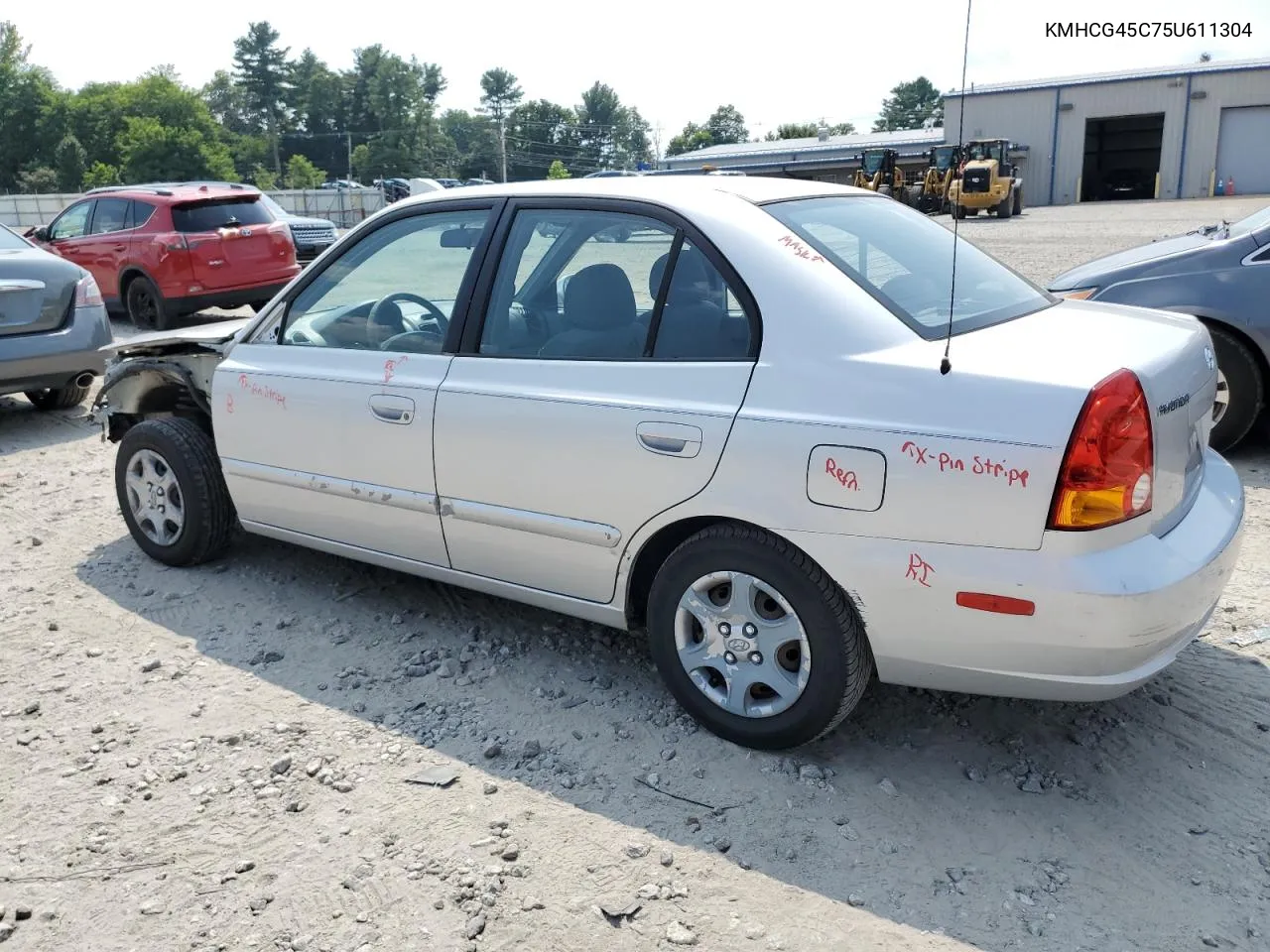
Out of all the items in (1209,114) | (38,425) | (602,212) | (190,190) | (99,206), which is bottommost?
(38,425)

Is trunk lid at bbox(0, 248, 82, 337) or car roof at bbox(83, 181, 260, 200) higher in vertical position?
car roof at bbox(83, 181, 260, 200)

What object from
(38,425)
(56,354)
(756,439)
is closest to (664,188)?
(756,439)

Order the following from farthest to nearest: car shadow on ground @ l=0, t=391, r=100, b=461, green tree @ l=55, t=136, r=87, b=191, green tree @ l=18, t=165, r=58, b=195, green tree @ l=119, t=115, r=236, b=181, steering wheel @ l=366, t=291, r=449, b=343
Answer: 1. green tree @ l=55, t=136, r=87, b=191
2. green tree @ l=18, t=165, r=58, b=195
3. green tree @ l=119, t=115, r=236, b=181
4. car shadow on ground @ l=0, t=391, r=100, b=461
5. steering wheel @ l=366, t=291, r=449, b=343

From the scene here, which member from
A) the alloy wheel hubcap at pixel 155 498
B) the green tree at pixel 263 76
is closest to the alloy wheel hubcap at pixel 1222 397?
the alloy wheel hubcap at pixel 155 498

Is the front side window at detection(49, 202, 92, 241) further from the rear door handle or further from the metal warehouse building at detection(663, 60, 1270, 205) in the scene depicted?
the metal warehouse building at detection(663, 60, 1270, 205)

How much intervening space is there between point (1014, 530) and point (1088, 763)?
0.97 meters

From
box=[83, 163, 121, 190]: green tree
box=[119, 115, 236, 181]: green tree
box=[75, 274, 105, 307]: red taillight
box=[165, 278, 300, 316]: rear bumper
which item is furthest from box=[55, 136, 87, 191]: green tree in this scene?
box=[75, 274, 105, 307]: red taillight

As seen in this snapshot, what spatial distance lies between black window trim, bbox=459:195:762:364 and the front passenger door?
0.07m

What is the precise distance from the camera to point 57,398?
849 centimetres

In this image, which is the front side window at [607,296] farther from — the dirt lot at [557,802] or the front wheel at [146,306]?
the front wheel at [146,306]

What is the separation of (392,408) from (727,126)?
372ft

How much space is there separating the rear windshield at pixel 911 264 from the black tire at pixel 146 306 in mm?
10543

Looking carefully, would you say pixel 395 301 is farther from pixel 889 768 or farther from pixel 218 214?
pixel 218 214

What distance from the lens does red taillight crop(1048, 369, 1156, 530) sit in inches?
103
